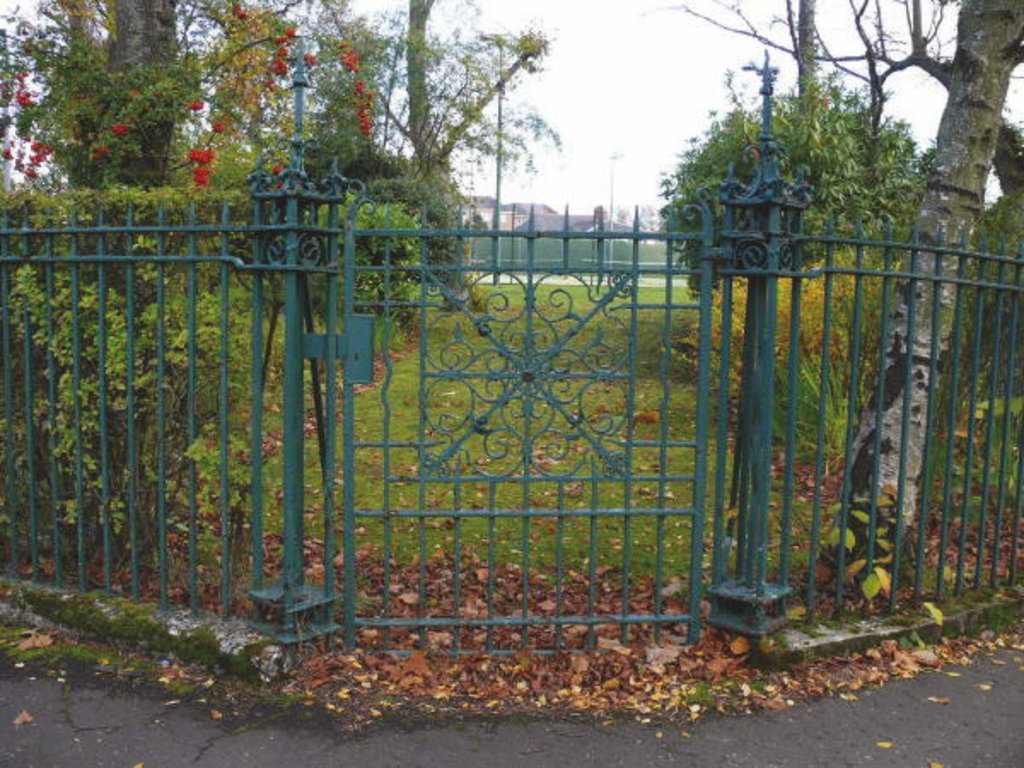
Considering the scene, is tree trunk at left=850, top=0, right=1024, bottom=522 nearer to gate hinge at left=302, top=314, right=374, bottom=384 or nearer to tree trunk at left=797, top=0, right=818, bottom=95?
gate hinge at left=302, top=314, right=374, bottom=384

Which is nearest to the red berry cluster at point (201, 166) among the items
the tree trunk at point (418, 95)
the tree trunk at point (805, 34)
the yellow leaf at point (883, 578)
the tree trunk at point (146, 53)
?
the tree trunk at point (146, 53)

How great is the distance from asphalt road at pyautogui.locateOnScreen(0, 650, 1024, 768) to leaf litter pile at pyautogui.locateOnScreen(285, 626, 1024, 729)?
0.10m

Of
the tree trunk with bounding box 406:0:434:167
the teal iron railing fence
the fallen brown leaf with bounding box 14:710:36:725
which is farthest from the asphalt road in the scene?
the tree trunk with bounding box 406:0:434:167

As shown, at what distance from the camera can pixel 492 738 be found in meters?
3.34

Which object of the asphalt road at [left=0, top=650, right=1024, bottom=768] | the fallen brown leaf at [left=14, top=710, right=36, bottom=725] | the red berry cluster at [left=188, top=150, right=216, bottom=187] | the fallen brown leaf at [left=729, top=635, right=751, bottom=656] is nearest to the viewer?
the asphalt road at [left=0, top=650, right=1024, bottom=768]

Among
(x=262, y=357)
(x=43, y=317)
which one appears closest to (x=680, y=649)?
(x=262, y=357)

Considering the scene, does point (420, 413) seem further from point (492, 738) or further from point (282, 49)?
point (282, 49)

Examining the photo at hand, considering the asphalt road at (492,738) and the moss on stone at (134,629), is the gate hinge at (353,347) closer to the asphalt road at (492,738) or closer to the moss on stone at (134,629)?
the moss on stone at (134,629)

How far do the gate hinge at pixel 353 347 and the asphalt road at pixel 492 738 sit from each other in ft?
4.38

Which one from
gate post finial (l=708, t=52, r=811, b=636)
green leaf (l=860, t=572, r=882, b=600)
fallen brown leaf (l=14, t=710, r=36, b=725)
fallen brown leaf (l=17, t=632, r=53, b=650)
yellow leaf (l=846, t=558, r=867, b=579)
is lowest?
fallen brown leaf (l=14, t=710, r=36, b=725)

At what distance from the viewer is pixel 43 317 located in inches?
168

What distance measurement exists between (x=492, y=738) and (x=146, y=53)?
17.1 feet

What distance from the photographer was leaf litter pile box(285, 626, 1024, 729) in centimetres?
356

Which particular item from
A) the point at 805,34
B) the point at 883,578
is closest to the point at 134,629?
the point at 883,578
